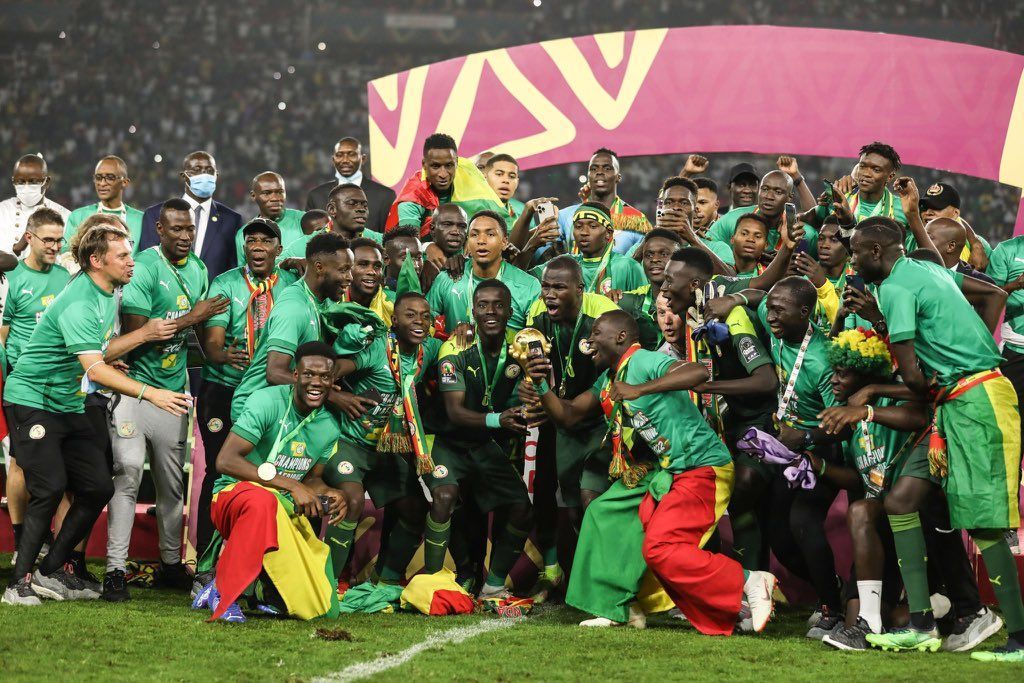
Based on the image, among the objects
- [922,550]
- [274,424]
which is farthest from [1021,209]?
[274,424]

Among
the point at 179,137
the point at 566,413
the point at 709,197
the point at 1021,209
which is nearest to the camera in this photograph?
the point at 566,413

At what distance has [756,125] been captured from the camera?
1101 centimetres

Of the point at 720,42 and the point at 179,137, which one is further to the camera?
the point at 179,137

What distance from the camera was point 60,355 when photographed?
648cm

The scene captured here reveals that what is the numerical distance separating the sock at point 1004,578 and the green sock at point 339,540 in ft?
10.2

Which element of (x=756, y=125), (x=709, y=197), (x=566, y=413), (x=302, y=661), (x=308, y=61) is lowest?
(x=302, y=661)

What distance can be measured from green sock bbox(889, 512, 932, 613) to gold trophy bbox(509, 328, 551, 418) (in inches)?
73.3

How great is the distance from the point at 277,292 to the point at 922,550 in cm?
374

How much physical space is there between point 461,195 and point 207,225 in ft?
5.83

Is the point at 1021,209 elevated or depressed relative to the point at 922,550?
elevated

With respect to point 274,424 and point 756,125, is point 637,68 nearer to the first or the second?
point 756,125

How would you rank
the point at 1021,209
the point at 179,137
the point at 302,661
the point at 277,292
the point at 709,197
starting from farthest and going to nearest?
the point at 179,137 < the point at 1021,209 < the point at 709,197 < the point at 277,292 < the point at 302,661

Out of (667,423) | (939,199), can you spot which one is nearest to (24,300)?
(667,423)

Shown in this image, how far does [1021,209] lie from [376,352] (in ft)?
19.7
